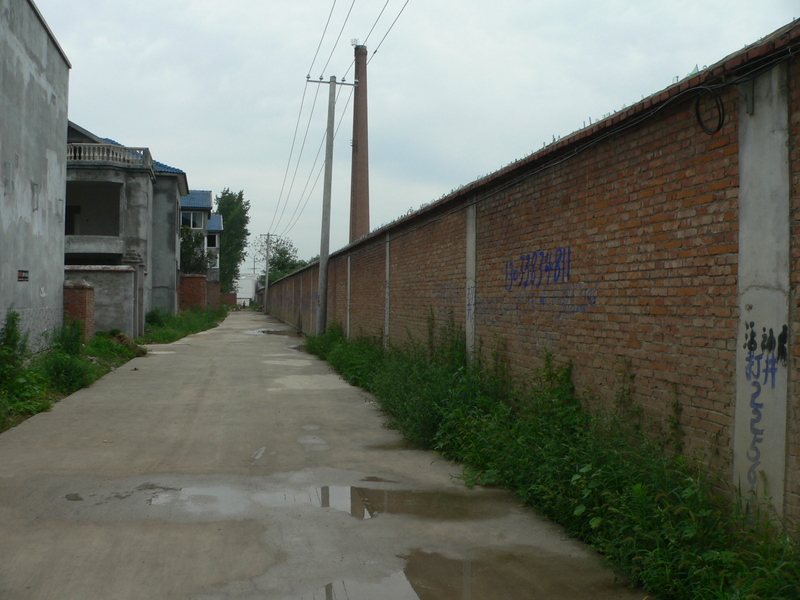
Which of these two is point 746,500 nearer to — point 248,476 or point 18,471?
point 248,476

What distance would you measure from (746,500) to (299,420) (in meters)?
5.97

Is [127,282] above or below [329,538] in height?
above

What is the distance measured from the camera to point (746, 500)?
3887mm

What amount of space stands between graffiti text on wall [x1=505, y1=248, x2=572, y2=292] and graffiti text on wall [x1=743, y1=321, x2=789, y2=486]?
2.37m

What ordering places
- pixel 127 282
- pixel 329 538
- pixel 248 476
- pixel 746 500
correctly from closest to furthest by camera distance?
1. pixel 746 500
2. pixel 329 538
3. pixel 248 476
4. pixel 127 282

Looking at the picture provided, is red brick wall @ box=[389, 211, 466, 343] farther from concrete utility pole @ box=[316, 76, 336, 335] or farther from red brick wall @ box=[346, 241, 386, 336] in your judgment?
concrete utility pole @ box=[316, 76, 336, 335]

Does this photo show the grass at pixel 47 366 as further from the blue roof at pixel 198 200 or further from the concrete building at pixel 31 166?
the blue roof at pixel 198 200

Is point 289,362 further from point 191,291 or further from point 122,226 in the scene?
point 191,291

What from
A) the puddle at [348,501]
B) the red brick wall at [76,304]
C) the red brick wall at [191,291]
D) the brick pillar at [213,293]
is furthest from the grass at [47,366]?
the brick pillar at [213,293]

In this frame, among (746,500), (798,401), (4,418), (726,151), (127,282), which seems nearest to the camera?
(798,401)

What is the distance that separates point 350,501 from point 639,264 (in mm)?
2880

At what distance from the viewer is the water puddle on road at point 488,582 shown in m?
3.68

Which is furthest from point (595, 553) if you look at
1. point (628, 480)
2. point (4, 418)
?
point (4, 418)

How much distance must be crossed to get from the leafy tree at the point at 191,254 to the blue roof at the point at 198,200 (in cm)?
1630
